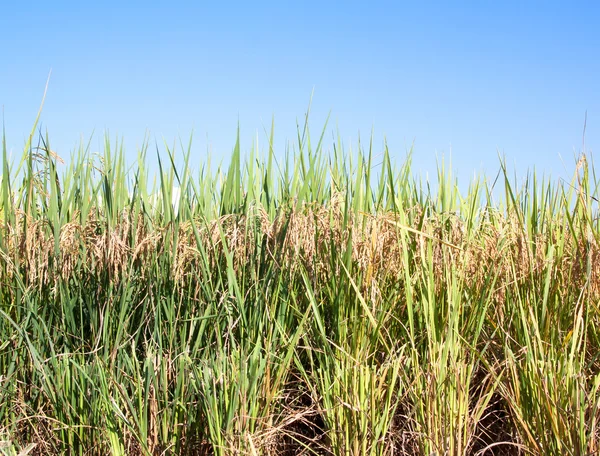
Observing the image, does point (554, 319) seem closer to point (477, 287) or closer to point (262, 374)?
point (477, 287)

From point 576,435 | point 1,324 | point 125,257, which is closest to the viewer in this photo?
point 576,435

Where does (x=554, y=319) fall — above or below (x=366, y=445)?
above

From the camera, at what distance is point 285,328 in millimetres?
2889

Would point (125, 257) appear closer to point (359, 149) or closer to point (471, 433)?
point (359, 149)

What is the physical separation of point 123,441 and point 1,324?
0.98 metres

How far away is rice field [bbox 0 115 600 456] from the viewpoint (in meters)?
2.49

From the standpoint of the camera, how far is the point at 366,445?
2533 mm

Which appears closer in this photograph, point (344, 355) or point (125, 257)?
point (344, 355)

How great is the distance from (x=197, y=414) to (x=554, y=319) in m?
1.68

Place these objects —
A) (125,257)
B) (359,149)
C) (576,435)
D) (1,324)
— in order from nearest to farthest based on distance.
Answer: (576,435)
(125,257)
(1,324)
(359,149)

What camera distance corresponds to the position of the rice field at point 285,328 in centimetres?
249

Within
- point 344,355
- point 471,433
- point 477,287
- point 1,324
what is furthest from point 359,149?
point 1,324

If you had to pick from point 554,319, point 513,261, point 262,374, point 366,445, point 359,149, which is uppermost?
point 359,149

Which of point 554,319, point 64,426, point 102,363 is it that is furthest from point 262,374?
point 554,319
